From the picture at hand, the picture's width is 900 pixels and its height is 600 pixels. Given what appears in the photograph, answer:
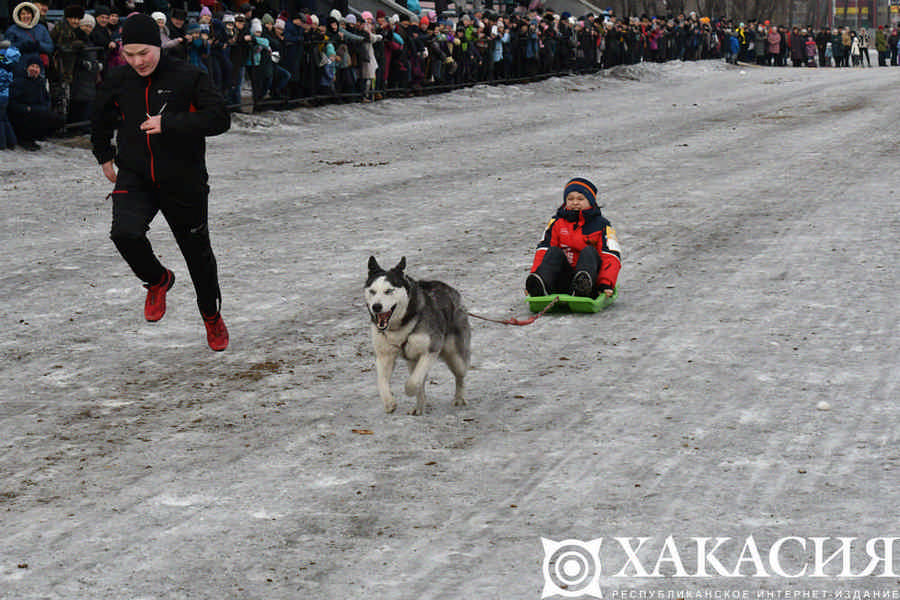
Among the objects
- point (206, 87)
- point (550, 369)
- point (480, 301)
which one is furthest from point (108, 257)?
point (550, 369)

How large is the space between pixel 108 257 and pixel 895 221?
731cm

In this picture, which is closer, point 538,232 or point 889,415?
point 889,415

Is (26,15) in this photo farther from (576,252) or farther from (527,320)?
(527,320)

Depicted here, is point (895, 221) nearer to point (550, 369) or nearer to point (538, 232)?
point (538, 232)

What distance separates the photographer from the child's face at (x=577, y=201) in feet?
29.2

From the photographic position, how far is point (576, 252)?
356 inches

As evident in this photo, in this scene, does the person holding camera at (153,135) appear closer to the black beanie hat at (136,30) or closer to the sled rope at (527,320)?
the black beanie hat at (136,30)

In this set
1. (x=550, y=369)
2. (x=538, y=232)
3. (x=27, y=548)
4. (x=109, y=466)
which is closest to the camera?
(x=27, y=548)

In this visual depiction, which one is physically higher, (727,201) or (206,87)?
(206,87)

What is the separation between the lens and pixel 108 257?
10695 mm

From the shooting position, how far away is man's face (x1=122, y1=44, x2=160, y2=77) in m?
6.62

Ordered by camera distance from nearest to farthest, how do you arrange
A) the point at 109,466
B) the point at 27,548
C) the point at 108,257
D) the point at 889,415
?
the point at 27,548 → the point at 109,466 → the point at 889,415 → the point at 108,257

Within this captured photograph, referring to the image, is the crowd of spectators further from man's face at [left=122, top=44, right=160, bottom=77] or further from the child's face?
man's face at [left=122, top=44, right=160, bottom=77]

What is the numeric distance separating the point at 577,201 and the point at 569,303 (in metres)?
0.76
